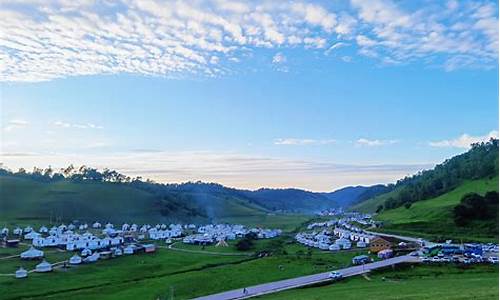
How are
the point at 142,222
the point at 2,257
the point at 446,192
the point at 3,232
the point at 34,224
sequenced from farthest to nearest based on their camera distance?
the point at 142,222
the point at 446,192
the point at 34,224
the point at 3,232
the point at 2,257

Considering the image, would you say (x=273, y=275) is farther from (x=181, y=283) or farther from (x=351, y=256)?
(x=351, y=256)

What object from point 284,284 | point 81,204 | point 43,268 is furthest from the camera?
point 81,204

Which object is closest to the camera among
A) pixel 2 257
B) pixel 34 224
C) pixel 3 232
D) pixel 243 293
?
pixel 243 293

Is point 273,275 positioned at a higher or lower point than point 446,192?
lower

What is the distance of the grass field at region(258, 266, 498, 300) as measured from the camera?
2417cm

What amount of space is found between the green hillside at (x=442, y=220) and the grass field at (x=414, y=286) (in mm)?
27439

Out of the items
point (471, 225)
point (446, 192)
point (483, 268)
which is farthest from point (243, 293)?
point (446, 192)

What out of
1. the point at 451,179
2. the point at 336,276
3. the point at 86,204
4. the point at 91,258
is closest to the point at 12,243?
the point at 91,258

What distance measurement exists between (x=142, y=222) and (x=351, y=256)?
74.5 meters

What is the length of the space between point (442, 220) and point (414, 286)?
174 feet

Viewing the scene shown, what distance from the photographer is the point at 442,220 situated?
7919 cm

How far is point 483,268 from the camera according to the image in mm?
39094

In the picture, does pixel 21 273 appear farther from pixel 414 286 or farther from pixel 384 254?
pixel 414 286

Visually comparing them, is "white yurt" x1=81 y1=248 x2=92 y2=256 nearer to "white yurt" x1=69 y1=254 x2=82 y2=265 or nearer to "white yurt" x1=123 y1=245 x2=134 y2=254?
"white yurt" x1=123 y1=245 x2=134 y2=254
